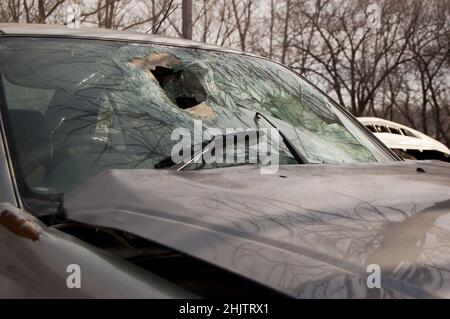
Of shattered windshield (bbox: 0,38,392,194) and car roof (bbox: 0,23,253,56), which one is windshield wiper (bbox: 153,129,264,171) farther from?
car roof (bbox: 0,23,253,56)

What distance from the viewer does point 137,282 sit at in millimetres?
1121

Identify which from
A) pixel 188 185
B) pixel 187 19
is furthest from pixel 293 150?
pixel 187 19

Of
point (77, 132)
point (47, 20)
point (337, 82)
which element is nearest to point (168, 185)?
point (77, 132)

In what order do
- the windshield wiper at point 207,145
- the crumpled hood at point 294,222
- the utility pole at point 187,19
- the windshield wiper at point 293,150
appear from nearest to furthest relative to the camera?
the crumpled hood at point 294,222 → the windshield wiper at point 207,145 → the windshield wiper at point 293,150 → the utility pole at point 187,19

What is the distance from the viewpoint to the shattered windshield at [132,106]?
1.91 metres

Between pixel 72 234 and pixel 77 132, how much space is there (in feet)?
2.03

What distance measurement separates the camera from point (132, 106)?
2.18 metres

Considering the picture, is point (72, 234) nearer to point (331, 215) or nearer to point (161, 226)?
point (161, 226)

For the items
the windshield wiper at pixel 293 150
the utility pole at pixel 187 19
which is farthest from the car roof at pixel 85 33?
the utility pole at pixel 187 19

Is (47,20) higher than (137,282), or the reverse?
(47,20)

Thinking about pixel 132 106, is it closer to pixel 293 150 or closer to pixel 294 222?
pixel 293 150

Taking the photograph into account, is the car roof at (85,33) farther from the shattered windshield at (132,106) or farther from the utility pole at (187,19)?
the utility pole at (187,19)

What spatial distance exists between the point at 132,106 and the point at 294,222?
3.43ft

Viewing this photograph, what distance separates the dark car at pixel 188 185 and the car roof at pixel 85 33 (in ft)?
0.04
